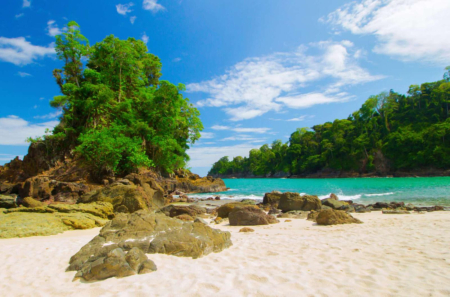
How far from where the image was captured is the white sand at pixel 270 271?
10.8ft

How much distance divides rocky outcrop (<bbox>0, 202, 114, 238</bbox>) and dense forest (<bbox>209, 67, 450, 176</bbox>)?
71036 mm

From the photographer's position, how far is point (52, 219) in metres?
9.05

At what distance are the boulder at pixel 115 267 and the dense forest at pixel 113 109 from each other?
62.5ft

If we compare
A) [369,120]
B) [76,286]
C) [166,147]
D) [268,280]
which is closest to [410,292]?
[268,280]

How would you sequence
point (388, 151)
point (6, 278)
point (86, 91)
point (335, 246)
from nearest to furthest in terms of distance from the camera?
point (6, 278), point (335, 246), point (86, 91), point (388, 151)

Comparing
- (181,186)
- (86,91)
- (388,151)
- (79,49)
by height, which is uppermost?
(79,49)

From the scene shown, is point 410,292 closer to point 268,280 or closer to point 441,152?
point 268,280

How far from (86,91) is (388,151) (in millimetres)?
73497

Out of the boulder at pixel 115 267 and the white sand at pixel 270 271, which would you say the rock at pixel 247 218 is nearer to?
the white sand at pixel 270 271

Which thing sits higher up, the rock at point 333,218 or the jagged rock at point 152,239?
the jagged rock at point 152,239

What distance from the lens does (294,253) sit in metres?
5.19

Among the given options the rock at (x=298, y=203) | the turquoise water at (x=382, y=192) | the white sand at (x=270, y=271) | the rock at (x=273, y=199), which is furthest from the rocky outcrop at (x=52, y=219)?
the turquoise water at (x=382, y=192)

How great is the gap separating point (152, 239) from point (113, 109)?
83.6 feet

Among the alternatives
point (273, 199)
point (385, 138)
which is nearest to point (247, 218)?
point (273, 199)
